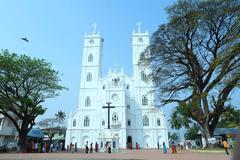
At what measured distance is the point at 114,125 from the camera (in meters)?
56.6

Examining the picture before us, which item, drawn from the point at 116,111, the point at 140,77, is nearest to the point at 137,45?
the point at 140,77

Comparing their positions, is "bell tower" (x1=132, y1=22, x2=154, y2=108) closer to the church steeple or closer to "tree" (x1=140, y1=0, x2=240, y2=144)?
Result: the church steeple

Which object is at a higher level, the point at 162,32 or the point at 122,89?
the point at 122,89

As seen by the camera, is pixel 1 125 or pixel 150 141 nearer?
pixel 1 125

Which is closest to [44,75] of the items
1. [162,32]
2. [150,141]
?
[162,32]

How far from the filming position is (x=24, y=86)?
30422 millimetres

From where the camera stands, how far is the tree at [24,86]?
28672 millimetres

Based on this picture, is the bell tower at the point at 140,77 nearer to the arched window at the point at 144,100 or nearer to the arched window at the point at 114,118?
the arched window at the point at 144,100

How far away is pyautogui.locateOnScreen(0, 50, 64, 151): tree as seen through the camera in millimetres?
28672

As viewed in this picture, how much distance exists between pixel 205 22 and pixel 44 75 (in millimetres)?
20919

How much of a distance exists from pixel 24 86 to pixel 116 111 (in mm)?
31137

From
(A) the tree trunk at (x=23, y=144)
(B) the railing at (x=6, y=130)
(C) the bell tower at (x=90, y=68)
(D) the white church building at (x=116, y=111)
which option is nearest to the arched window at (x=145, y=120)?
(D) the white church building at (x=116, y=111)

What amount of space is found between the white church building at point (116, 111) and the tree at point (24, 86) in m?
26.8

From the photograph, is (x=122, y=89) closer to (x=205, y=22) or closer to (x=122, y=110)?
(x=122, y=110)
